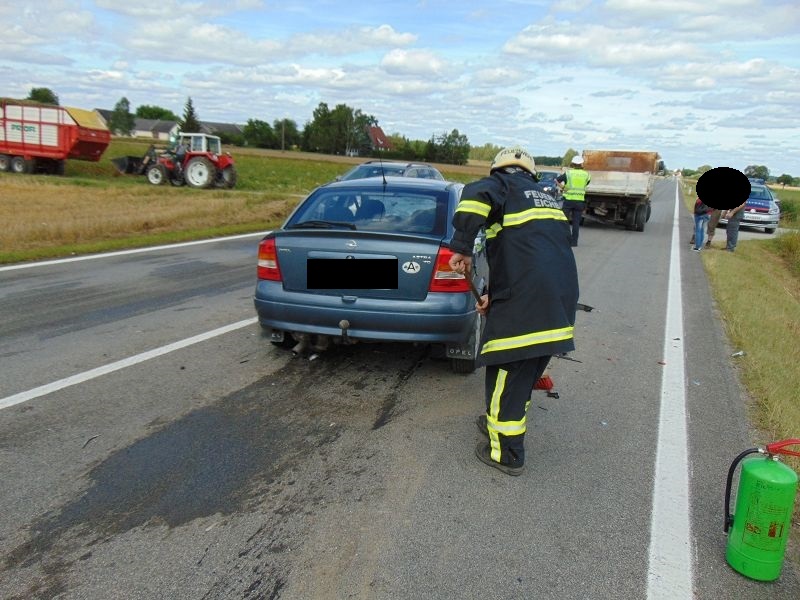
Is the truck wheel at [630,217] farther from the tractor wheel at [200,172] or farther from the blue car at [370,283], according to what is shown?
the blue car at [370,283]

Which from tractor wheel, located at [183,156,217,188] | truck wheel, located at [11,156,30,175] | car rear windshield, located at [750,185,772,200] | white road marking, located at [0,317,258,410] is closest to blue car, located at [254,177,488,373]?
white road marking, located at [0,317,258,410]

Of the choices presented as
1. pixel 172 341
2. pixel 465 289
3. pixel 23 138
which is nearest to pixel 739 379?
pixel 465 289

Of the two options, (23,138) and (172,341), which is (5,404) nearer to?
(172,341)

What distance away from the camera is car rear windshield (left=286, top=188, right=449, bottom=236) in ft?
16.5

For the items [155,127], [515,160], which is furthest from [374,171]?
[155,127]

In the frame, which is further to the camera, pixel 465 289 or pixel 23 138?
pixel 23 138

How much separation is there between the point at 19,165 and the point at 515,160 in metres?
29.0

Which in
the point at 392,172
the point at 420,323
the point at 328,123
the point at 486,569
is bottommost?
the point at 486,569

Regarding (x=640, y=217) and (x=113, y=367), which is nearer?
(x=113, y=367)

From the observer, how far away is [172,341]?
599 cm

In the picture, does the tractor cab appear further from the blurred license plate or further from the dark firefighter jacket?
the dark firefighter jacket

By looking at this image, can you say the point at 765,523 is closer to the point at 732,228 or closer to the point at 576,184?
the point at 576,184

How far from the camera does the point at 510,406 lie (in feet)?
12.1

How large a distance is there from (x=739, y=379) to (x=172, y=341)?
197 inches
